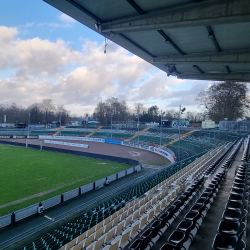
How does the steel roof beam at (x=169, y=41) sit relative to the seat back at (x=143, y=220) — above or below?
above

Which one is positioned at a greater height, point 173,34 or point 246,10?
point 173,34

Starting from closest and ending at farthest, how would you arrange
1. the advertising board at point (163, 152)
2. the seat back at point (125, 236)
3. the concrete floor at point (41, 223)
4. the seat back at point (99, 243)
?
the seat back at point (125, 236) → the seat back at point (99, 243) → the concrete floor at point (41, 223) → the advertising board at point (163, 152)

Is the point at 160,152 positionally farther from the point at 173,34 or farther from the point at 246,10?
the point at 246,10

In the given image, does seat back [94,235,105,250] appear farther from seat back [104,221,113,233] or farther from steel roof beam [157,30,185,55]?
steel roof beam [157,30,185,55]

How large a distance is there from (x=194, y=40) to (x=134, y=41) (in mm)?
2673

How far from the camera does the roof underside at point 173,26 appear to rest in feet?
20.7

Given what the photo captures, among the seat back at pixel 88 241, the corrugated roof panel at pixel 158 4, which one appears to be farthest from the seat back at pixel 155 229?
the corrugated roof panel at pixel 158 4

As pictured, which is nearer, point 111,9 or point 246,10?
point 246,10

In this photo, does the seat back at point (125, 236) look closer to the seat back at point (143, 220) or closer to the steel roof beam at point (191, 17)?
the seat back at point (143, 220)

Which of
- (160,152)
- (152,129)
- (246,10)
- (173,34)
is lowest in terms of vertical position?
(160,152)

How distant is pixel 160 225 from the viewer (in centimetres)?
578

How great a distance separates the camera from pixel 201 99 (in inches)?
1822

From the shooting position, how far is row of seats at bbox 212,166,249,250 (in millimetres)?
3950

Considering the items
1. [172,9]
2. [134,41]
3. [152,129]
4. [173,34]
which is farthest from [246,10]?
[152,129]
